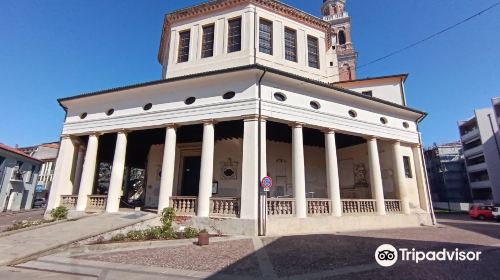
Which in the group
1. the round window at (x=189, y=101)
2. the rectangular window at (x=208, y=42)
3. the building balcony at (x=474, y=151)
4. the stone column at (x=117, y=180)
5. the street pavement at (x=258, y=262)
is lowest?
the street pavement at (x=258, y=262)

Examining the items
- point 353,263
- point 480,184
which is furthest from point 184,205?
point 480,184

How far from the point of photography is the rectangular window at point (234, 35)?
1662 centimetres

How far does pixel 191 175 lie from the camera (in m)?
17.6

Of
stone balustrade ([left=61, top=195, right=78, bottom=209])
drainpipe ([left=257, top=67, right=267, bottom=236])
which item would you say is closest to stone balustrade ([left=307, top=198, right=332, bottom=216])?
drainpipe ([left=257, top=67, right=267, bottom=236])

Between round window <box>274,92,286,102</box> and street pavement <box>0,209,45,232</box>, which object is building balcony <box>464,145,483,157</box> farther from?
street pavement <box>0,209,45,232</box>

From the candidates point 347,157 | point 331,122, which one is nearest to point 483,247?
point 331,122

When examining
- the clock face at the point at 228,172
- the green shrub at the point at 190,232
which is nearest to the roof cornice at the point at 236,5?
the clock face at the point at 228,172

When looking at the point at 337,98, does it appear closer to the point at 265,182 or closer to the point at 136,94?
the point at 265,182

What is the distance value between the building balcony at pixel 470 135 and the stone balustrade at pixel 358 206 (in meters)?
41.8

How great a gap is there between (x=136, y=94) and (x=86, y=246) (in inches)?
338

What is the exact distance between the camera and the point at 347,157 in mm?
19359

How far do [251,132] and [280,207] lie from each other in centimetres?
363

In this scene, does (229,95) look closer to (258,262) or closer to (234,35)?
(234,35)

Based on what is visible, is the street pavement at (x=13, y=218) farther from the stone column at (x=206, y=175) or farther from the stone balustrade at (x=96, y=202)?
the stone column at (x=206, y=175)
